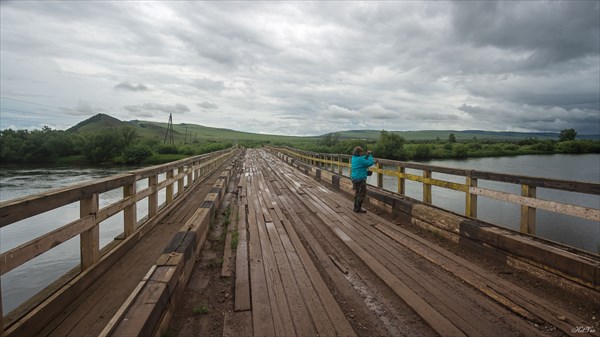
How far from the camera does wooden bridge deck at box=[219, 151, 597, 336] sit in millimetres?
2914

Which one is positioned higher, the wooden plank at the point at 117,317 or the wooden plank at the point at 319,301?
the wooden plank at the point at 117,317

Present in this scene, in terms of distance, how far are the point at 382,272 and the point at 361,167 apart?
12.9ft

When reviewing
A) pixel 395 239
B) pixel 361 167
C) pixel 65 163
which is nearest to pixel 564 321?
pixel 395 239

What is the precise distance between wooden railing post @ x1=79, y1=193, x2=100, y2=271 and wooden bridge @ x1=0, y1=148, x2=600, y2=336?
0.04 feet

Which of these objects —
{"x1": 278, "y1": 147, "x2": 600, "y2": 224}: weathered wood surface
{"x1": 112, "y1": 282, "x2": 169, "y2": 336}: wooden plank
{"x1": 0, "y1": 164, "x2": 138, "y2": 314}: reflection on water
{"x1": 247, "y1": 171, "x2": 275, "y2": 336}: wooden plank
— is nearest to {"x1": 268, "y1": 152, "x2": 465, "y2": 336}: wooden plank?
{"x1": 247, "y1": 171, "x2": 275, "y2": 336}: wooden plank

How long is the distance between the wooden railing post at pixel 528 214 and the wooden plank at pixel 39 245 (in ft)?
17.7

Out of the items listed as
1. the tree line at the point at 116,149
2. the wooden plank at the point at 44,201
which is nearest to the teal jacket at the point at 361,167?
the wooden plank at the point at 44,201

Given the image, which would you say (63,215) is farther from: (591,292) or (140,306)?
(591,292)

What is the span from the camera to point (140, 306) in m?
2.52

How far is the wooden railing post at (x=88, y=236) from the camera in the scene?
3.37 metres

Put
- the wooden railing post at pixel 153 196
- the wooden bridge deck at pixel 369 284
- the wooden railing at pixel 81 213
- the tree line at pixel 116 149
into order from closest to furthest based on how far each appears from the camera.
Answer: the wooden railing at pixel 81 213
the wooden bridge deck at pixel 369 284
the wooden railing post at pixel 153 196
the tree line at pixel 116 149

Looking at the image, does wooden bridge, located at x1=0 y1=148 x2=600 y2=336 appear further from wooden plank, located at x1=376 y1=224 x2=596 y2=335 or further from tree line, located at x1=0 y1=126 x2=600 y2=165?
tree line, located at x1=0 y1=126 x2=600 y2=165

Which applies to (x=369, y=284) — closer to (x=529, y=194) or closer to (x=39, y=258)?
(x=529, y=194)

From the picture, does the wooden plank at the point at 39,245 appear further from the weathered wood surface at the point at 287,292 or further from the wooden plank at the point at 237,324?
the weathered wood surface at the point at 287,292
